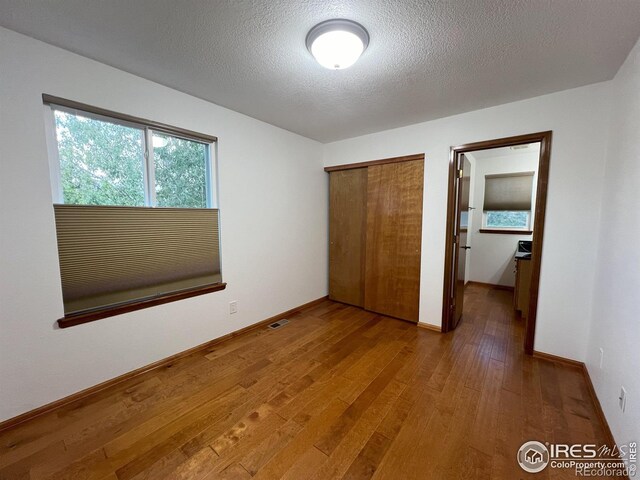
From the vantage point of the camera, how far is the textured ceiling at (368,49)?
4.33 feet

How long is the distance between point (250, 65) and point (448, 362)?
2934mm

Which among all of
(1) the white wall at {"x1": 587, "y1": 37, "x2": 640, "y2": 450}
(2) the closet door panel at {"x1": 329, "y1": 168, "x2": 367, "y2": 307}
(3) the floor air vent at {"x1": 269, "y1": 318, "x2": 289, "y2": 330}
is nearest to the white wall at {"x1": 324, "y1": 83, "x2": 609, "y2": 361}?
(1) the white wall at {"x1": 587, "y1": 37, "x2": 640, "y2": 450}

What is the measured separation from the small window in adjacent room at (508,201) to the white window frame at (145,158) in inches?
190

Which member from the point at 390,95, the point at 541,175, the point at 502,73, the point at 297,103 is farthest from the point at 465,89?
the point at 297,103

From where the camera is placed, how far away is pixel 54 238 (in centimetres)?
169

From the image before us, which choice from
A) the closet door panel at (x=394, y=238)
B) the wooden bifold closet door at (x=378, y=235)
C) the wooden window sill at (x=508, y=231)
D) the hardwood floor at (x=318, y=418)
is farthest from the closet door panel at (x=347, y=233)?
the wooden window sill at (x=508, y=231)

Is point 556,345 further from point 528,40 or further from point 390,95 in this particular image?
point 390,95

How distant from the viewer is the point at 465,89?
214 cm

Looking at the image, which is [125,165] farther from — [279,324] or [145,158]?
[279,324]

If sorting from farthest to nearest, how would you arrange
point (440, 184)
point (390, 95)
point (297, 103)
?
point (440, 184) → point (297, 103) → point (390, 95)

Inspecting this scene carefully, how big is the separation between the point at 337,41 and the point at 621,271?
2182mm

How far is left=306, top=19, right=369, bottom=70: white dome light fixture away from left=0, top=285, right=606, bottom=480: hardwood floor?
2.28 metres

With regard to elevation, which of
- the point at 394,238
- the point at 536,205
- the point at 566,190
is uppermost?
the point at 566,190

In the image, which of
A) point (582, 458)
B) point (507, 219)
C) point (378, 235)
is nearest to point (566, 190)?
point (378, 235)
